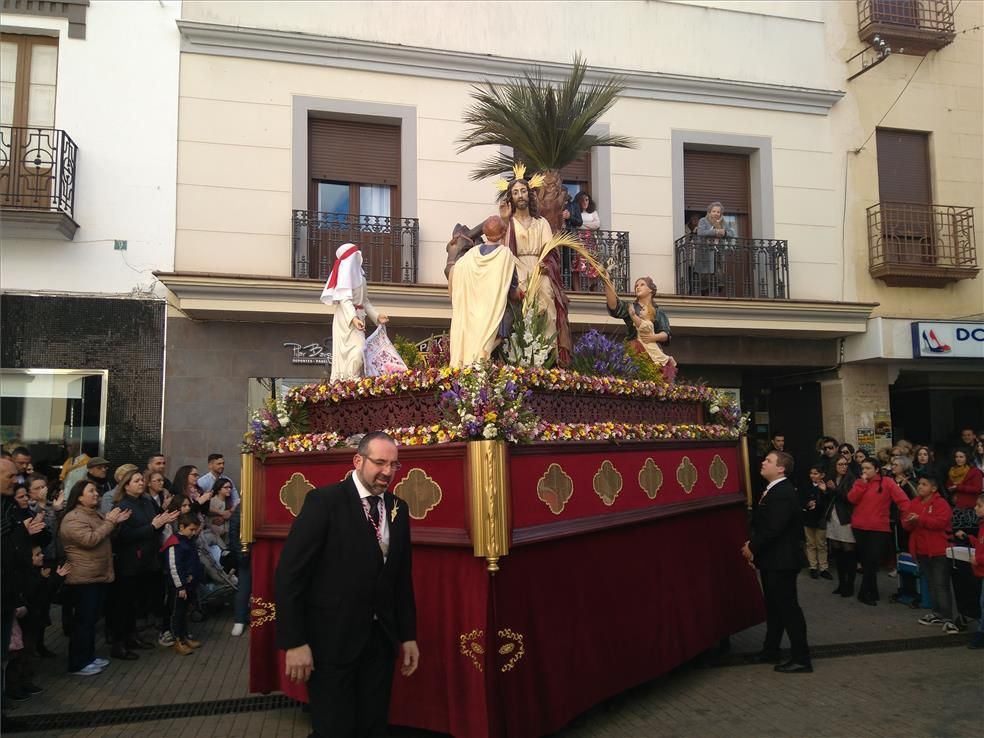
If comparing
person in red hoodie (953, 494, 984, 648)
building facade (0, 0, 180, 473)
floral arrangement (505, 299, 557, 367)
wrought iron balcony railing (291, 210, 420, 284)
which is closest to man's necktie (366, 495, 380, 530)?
floral arrangement (505, 299, 557, 367)

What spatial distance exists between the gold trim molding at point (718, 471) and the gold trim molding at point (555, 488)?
2.44 meters

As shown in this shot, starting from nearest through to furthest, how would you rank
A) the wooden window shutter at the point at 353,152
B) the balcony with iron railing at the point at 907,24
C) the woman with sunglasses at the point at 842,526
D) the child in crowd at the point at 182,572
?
the child in crowd at the point at 182,572
the woman with sunglasses at the point at 842,526
the wooden window shutter at the point at 353,152
the balcony with iron railing at the point at 907,24

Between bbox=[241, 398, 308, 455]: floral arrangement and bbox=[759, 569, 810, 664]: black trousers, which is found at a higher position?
bbox=[241, 398, 308, 455]: floral arrangement

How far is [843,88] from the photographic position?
14.6 meters

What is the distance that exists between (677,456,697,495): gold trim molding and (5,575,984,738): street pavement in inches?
60.8

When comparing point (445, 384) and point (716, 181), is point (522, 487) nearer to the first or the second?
point (445, 384)

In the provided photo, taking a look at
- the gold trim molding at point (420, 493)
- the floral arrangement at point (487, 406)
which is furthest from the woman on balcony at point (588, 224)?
the gold trim molding at point (420, 493)

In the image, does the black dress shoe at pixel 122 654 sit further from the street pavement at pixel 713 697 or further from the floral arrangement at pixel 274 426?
the floral arrangement at pixel 274 426

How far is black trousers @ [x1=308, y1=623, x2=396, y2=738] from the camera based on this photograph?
361cm

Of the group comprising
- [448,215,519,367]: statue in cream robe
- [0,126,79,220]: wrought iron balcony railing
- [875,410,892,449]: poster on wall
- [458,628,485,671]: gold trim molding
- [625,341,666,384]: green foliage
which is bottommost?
[458,628,485,671]: gold trim molding

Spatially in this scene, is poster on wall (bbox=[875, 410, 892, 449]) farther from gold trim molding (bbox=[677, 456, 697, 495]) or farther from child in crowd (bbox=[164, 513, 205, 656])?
child in crowd (bbox=[164, 513, 205, 656])

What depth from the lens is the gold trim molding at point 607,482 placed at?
5.48m

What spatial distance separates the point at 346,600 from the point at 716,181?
12.5 metres

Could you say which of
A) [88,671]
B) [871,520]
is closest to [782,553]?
[871,520]
